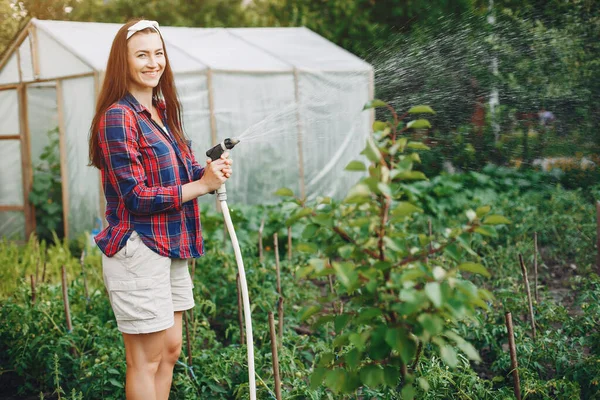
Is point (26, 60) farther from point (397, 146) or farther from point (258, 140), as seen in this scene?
point (397, 146)

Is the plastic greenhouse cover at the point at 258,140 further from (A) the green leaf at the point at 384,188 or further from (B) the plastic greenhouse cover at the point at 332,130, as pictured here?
(A) the green leaf at the point at 384,188

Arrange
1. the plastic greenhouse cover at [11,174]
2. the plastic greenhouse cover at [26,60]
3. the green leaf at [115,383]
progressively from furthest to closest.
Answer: the plastic greenhouse cover at [11,174] → the plastic greenhouse cover at [26,60] → the green leaf at [115,383]

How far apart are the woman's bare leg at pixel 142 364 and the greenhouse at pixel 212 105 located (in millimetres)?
3793

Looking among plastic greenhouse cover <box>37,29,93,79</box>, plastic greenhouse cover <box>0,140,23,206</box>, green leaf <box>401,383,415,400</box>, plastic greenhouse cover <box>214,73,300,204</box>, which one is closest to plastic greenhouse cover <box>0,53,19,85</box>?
plastic greenhouse cover <box>37,29,93,79</box>

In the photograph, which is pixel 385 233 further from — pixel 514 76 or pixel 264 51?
pixel 264 51

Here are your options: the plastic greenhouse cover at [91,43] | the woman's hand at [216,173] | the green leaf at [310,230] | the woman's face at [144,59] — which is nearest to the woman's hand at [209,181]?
the woman's hand at [216,173]

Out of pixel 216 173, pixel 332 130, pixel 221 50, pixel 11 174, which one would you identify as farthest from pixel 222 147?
pixel 332 130

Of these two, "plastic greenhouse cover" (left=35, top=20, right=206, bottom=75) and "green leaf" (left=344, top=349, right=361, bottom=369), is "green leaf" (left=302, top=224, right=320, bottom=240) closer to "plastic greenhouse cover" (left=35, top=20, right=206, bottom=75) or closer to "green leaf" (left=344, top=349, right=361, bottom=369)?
"green leaf" (left=344, top=349, right=361, bottom=369)

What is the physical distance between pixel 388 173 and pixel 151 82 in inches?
46.9

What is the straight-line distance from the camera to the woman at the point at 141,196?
2.18 m

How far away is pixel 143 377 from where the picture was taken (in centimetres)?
228

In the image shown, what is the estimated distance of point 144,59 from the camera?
7.52 ft

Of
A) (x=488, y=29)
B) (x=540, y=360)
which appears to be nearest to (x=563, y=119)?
(x=488, y=29)

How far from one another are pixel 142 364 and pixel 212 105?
4.93 metres
